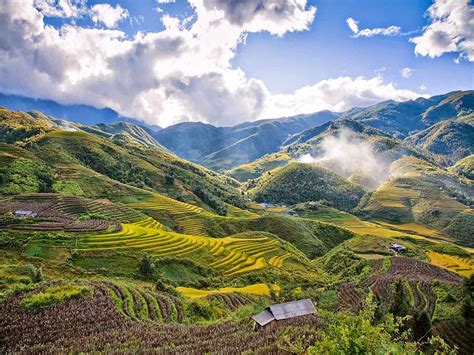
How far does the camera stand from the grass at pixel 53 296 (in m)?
21.6

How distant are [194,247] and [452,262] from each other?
84647 millimetres

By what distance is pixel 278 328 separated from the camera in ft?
57.9

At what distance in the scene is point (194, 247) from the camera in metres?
62.4

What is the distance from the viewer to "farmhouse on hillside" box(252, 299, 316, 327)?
68.3 feet

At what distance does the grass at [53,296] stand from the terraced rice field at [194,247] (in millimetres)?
24347

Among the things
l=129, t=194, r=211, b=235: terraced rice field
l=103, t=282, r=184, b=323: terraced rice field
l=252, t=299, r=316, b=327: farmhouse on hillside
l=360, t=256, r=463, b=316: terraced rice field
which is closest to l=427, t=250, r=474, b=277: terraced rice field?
l=360, t=256, r=463, b=316: terraced rice field

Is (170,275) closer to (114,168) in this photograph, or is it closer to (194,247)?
(194,247)

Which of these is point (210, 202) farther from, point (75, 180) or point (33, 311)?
point (33, 311)

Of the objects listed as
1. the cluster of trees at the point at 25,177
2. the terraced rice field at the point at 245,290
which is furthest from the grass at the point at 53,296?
the cluster of trees at the point at 25,177

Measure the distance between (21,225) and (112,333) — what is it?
41.5 m

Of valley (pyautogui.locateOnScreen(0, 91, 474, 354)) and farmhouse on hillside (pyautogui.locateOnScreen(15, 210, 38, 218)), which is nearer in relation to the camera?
valley (pyautogui.locateOnScreen(0, 91, 474, 354))

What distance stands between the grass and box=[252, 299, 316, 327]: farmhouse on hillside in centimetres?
1323

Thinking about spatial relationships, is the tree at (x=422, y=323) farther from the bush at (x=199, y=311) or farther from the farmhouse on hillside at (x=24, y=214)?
the farmhouse on hillside at (x=24, y=214)

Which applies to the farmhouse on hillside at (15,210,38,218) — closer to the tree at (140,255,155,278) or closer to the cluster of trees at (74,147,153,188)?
the tree at (140,255,155,278)
